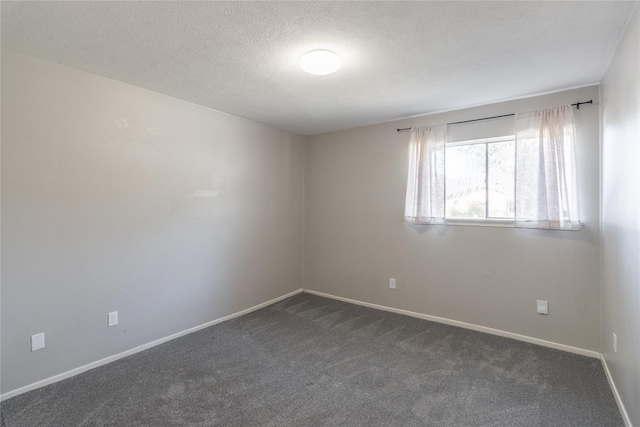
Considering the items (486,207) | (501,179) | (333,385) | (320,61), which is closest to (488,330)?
(486,207)

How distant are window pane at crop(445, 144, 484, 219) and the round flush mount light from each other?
74.9 inches

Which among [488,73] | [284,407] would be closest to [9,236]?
[284,407]

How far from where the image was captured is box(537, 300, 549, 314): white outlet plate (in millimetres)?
2873

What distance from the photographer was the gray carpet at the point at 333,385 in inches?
75.2

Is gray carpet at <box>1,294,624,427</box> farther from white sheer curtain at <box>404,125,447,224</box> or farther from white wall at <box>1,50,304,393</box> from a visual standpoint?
white sheer curtain at <box>404,125,447,224</box>

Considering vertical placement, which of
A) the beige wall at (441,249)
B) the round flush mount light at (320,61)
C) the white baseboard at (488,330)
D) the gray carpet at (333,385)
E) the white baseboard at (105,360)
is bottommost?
the gray carpet at (333,385)

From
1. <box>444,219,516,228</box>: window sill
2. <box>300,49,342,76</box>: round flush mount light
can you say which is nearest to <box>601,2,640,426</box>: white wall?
<box>444,219,516,228</box>: window sill

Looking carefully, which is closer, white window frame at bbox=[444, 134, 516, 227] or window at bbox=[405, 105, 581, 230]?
window at bbox=[405, 105, 581, 230]

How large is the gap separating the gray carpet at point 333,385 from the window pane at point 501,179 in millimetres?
1316

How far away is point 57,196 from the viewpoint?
229 centimetres

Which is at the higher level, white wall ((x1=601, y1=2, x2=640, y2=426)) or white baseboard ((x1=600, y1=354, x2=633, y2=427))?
white wall ((x1=601, y1=2, x2=640, y2=426))

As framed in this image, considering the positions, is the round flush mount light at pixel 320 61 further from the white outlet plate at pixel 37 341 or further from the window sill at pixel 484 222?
→ the white outlet plate at pixel 37 341

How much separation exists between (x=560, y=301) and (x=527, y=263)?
16.4 inches

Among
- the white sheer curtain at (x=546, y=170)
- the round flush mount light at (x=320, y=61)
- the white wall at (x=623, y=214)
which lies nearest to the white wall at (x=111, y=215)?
the round flush mount light at (x=320, y=61)
